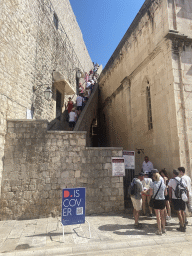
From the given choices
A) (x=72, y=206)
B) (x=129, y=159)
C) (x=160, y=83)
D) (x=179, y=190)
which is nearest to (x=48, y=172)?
(x=72, y=206)

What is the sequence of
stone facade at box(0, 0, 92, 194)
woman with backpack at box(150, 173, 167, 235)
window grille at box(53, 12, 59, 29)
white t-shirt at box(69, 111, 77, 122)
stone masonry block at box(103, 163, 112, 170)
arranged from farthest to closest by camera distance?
window grille at box(53, 12, 59, 29), white t-shirt at box(69, 111, 77, 122), stone masonry block at box(103, 163, 112, 170), stone facade at box(0, 0, 92, 194), woman with backpack at box(150, 173, 167, 235)

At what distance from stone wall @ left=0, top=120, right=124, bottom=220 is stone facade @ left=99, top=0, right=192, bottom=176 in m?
2.54

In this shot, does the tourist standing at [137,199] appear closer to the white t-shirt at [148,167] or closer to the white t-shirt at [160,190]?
the white t-shirt at [160,190]

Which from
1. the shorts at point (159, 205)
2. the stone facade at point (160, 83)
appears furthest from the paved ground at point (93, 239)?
the stone facade at point (160, 83)

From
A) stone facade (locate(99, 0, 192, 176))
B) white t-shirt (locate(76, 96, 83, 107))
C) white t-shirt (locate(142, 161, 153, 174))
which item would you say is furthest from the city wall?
white t-shirt (locate(76, 96, 83, 107))

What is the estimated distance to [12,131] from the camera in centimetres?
701

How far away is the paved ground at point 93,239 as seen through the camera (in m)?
4.31

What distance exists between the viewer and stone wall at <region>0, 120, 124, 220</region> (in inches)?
260

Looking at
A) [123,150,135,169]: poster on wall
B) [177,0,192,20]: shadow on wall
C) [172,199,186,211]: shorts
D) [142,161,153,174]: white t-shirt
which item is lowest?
[172,199,186,211]: shorts

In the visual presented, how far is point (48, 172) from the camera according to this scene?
695 cm

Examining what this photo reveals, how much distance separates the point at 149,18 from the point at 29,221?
11.0 meters

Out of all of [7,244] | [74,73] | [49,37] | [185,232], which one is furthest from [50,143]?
[74,73]

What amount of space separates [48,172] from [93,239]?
2.98 meters

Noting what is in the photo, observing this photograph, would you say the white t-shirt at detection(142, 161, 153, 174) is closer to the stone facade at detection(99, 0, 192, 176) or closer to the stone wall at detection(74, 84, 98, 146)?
the stone facade at detection(99, 0, 192, 176)
